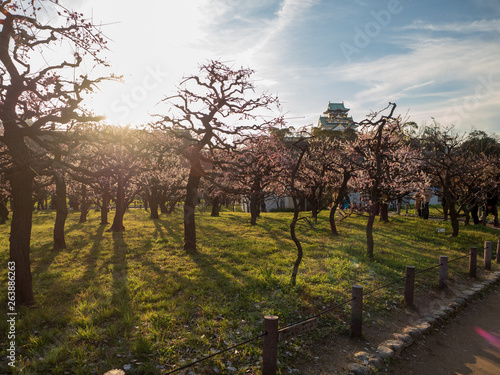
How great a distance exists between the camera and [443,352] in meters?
7.19

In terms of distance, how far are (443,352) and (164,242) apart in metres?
13.9

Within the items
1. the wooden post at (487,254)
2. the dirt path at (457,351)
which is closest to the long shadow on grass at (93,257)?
the dirt path at (457,351)

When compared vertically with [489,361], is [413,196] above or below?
above

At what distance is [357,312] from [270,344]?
2864mm

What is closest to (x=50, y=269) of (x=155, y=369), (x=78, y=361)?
(x=78, y=361)

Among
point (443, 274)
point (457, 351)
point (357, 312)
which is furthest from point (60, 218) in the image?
point (443, 274)

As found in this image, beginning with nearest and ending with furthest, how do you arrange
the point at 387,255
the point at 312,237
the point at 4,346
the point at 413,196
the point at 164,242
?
1. the point at 4,346
2. the point at 387,255
3. the point at 164,242
4. the point at 312,237
5. the point at 413,196

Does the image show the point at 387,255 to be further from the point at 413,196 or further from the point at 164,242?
the point at 413,196

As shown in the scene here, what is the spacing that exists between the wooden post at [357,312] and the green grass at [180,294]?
45 cm

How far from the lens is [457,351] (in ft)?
23.7

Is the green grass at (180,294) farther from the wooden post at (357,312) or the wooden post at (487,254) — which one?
the wooden post at (487,254)

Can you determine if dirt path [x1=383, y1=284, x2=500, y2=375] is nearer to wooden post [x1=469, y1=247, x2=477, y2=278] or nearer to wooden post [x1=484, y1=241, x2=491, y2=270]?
wooden post [x1=469, y1=247, x2=477, y2=278]

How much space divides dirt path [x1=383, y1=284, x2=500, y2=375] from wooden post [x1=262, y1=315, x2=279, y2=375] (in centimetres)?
275

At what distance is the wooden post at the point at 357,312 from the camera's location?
717 centimetres
